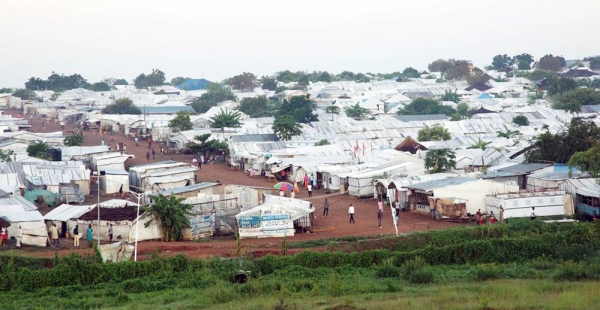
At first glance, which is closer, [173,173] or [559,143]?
[559,143]

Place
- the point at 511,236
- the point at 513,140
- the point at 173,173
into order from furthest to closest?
the point at 513,140
the point at 173,173
the point at 511,236

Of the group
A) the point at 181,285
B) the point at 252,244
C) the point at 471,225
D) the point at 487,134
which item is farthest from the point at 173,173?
the point at 487,134

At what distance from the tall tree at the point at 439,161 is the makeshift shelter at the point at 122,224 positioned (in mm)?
11445

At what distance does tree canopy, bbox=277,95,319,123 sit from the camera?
53.1 m

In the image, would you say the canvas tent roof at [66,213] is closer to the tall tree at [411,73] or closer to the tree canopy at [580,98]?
the tree canopy at [580,98]

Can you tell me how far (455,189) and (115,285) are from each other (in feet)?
35.8

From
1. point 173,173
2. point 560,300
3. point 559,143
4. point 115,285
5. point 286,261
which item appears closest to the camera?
point 560,300

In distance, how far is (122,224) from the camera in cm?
2128

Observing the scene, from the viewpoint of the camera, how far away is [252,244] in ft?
69.6

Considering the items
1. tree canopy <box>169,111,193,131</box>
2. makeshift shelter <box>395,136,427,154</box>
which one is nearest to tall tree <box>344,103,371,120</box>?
tree canopy <box>169,111,193,131</box>

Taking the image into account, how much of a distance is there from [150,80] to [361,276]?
96.7 metres

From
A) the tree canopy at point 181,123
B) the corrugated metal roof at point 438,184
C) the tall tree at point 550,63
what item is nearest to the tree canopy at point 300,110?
the tree canopy at point 181,123

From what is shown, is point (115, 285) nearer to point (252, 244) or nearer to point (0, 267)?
point (0, 267)

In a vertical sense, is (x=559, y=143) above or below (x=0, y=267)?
above
